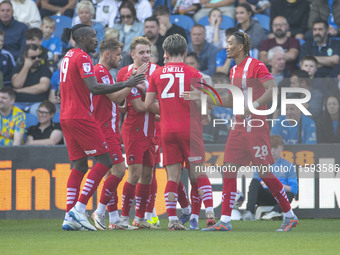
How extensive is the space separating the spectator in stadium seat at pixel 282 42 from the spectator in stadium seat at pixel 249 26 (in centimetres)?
32

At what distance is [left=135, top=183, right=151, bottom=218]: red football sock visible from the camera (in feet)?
27.2

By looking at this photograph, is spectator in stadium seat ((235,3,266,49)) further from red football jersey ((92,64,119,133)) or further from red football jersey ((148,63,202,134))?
red football jersey ((148,63,202,134))

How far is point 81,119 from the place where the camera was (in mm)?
7523

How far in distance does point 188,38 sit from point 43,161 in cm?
445

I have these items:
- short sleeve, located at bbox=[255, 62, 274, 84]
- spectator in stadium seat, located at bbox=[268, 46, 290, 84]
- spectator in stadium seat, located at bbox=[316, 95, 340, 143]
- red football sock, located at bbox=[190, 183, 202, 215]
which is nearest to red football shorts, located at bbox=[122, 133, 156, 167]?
red football sock, located at bbox=[190, 183, 202, 215]

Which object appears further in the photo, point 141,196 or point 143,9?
point 143,9

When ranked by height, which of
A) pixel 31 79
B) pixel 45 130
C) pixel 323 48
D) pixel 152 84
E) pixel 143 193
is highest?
pixel 323 48

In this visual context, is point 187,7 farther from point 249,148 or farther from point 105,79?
point 249,148

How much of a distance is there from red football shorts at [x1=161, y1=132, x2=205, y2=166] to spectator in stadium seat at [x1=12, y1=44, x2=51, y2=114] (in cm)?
589

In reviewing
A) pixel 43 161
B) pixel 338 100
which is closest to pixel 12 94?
pixel 43 161

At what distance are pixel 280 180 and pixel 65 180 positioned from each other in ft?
11.4

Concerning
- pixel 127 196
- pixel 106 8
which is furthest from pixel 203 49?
pixel 127 196

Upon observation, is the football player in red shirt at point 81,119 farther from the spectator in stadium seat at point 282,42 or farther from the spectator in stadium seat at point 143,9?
the spectator in stadium seat at point 143,9

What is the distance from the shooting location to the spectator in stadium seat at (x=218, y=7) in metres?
14.4
